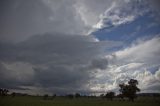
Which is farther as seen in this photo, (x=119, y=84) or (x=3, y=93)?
(x=3, y=93)

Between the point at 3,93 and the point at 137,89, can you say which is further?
the point at 3,93

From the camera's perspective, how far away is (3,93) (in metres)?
144

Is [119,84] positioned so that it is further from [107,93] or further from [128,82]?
[107,93]

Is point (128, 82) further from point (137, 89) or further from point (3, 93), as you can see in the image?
point (3, 93)

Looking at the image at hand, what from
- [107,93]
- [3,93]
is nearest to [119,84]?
[107,93]

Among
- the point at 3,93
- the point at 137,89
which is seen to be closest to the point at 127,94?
the point at 137,89

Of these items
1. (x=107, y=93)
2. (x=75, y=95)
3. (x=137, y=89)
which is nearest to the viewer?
(x=137, y=89)

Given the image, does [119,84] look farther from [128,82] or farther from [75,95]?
[75,95]

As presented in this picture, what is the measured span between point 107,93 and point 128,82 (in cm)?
3684

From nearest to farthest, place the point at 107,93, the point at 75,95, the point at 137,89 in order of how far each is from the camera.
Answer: the point at 137,89 < the point at 107,93 < the point at 75,95

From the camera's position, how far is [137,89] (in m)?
104

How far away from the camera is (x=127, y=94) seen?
345ft

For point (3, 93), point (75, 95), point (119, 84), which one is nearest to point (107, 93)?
point (119, 84)

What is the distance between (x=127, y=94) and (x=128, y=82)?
5643mm
